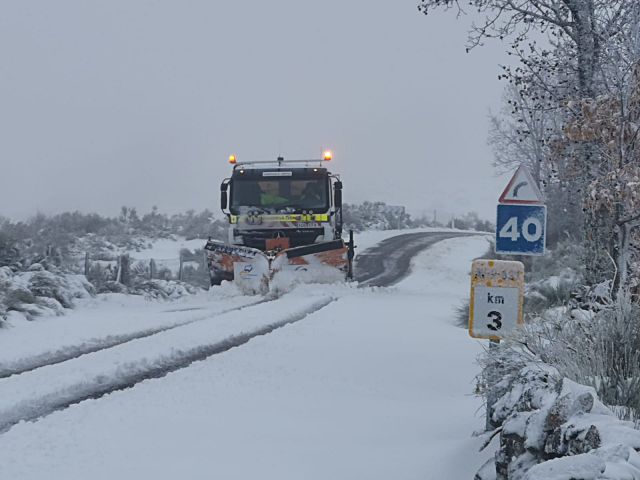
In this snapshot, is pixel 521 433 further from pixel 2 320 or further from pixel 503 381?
pixel 2 320

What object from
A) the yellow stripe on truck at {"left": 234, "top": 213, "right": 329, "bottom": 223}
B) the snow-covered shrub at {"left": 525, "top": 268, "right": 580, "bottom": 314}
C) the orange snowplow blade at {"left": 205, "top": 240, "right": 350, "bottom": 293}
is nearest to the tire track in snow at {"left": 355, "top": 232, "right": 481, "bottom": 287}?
the orange snowplow blade at {"left": 205, "top": 240, "right": 350, "bottom": 293}

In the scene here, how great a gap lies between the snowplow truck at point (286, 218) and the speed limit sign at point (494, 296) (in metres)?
11.8

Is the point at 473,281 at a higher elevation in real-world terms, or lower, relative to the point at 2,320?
higher

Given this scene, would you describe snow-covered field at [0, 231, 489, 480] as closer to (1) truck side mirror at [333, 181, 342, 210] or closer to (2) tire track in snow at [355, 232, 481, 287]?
(1) truck side mirror at [333, 181, 342, 210]

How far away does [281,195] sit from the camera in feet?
59.2

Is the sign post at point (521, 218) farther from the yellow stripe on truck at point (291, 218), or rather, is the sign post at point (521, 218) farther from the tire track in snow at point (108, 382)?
the yellow stripe on truck at point (291, 218)

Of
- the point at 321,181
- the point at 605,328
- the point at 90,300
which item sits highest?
the point at 321,181

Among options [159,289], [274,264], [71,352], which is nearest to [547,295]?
[274,264]

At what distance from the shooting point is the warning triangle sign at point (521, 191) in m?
6.15

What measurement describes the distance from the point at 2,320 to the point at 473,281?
7627mm

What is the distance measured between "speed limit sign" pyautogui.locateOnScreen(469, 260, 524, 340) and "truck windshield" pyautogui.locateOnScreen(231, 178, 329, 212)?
40.6ft

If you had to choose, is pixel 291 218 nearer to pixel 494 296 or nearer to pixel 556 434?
pixel 494 296

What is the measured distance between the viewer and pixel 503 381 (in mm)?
4566

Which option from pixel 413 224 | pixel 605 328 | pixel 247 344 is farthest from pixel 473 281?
pixel 413 224
